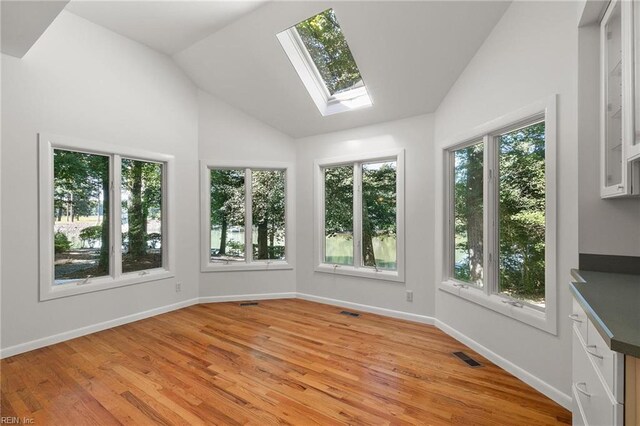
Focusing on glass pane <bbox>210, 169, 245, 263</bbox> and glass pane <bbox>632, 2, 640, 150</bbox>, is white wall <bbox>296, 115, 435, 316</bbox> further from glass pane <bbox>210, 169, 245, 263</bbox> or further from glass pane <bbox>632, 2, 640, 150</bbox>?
glass pane <bbox>632, 2, 640, 150</bbox>

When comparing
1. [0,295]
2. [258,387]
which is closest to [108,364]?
[0,295]

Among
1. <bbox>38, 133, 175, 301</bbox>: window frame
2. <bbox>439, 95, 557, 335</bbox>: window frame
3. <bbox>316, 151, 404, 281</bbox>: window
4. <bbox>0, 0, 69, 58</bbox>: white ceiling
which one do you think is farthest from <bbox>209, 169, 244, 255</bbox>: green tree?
<bbox>439, 95, 557, 335</bbox>: window frame

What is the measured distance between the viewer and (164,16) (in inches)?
124

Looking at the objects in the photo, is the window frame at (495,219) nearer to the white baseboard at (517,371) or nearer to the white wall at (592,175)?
the white wall at (592,175)

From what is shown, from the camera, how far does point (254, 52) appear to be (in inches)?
134

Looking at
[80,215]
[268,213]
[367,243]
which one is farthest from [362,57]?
[80,215]

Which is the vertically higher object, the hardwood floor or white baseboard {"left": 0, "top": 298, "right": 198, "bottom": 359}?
white baseboard {"left": 0, "top": 298, "right": 198, "bottom": 359}

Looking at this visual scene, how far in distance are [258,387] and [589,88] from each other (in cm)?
295

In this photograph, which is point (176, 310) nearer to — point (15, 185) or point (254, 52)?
point (15, 185)

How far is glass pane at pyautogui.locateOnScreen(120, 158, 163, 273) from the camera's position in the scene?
12.0 ft

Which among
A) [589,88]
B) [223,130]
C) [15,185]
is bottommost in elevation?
[15,185]

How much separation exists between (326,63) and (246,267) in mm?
3048

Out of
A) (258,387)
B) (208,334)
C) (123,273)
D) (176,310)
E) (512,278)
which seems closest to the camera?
(258,387)

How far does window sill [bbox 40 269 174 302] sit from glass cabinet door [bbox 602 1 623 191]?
176 inches
